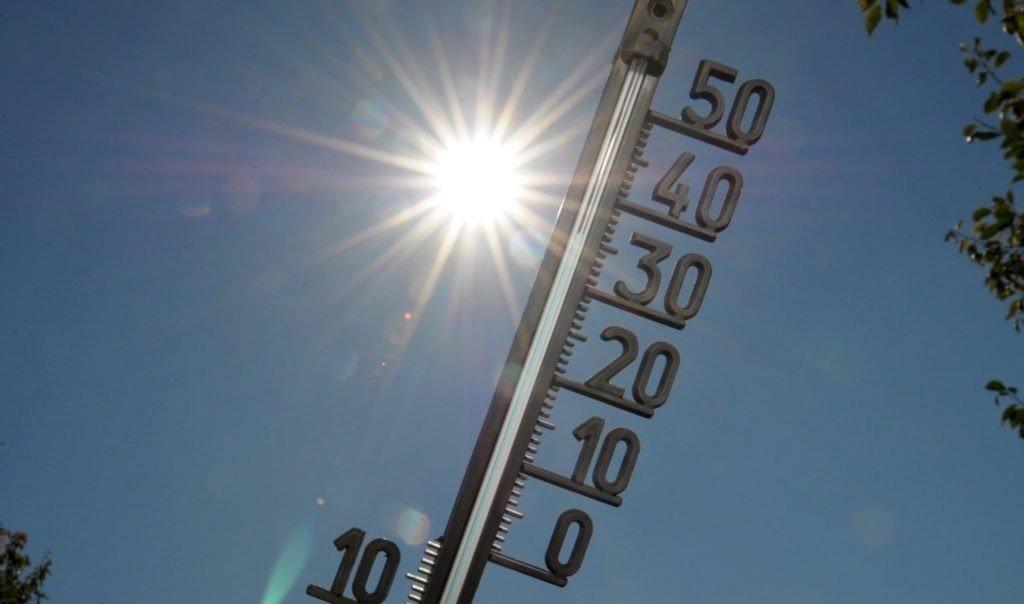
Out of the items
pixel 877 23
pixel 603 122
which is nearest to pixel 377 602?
pixel 603 122

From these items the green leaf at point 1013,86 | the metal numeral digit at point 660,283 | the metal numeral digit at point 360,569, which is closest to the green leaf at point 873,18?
the green leaf at point 1013,86

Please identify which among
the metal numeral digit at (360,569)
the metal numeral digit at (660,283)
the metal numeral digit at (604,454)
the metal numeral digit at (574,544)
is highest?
the metal numeral digit at (660,283)

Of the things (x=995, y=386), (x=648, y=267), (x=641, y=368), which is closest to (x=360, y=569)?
(x=641, y=368)

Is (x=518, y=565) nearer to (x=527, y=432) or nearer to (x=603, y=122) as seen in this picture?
(x=527, y=432)

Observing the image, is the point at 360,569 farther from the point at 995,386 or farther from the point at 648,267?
the point at 995,386

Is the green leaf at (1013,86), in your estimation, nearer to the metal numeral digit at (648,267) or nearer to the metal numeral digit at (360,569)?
the metal numeral digit at (648,267)

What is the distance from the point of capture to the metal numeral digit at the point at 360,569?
982cm

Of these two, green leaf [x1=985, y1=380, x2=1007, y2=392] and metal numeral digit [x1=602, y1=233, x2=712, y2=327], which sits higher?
metal numeral digit [x1=602, y1=233, x2=712, y2=327]

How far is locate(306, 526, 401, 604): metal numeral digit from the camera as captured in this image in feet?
32.2

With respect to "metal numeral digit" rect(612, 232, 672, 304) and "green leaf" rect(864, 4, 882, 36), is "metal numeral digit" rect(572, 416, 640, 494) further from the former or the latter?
"green leaf" rect(864, 4, 882, 36)

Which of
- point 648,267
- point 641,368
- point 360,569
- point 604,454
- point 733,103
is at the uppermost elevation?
point 733,103

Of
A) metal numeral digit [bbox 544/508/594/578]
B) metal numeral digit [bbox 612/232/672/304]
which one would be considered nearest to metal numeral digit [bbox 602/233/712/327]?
metal numeral digit [bbox 612/232/672/304]

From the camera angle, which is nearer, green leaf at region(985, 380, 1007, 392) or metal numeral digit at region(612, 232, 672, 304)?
green leaf at region(985, 380, 1007, 392)

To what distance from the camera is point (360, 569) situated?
992 cm
